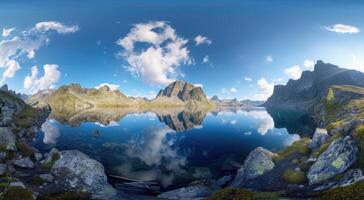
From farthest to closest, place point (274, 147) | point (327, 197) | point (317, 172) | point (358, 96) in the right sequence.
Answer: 1. point (358, 96)
2. point (274, 147)
3. point (317, 172)
4. point (327, 197)

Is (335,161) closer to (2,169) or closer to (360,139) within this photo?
(360,139)

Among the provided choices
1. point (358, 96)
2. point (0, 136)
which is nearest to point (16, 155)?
point (0, 136)

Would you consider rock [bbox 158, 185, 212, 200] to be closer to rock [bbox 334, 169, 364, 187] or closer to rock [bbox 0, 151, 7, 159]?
rock [bbox 334, 169, 364, 187]

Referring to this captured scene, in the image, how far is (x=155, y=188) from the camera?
56094 millimetres

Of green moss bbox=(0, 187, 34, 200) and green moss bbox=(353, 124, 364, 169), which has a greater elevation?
green moss bbox=(353, 124, 364, 169)

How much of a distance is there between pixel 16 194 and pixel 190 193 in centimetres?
2647

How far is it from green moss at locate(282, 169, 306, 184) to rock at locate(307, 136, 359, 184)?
115 cm

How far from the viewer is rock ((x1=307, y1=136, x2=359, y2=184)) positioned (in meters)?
44.5

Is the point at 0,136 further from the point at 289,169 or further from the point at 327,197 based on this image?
the point at 327,197

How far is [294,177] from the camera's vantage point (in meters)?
49.7

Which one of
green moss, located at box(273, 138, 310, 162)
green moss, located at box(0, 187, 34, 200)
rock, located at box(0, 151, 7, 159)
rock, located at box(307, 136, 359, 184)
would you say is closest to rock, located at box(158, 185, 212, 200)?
rock, located at box(307, 136, 359, 184)

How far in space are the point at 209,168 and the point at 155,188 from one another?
20.9 meters

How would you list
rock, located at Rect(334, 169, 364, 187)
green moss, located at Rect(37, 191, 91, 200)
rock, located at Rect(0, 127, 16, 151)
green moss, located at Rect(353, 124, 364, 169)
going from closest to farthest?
green moss, located at Rect(37, 191, 91, 200) < rock, located at Rect(334, 169, 364, 187) < green moss, located at Rect(353, 124, 364, 169) < rock, located at Rect(0, 127, 16, 151)

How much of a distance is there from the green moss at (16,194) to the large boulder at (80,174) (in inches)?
435
